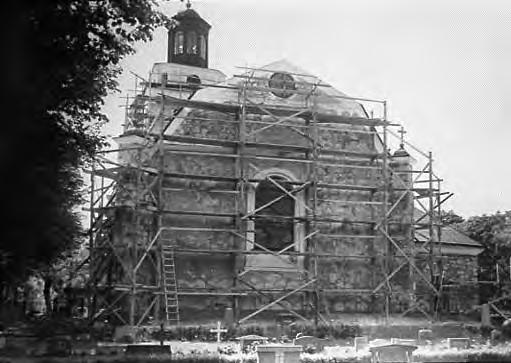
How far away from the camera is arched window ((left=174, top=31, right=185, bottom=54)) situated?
137 feet

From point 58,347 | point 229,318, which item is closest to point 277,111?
point 229,318

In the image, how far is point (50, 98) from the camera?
33.0ft

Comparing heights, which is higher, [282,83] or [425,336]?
[282,83]

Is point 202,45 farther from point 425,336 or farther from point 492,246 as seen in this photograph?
point 425,336

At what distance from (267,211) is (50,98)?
51.4ft

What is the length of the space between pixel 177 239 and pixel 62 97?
1255 centimetres

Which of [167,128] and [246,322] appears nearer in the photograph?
[246,322]

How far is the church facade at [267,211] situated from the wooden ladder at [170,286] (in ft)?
0.14

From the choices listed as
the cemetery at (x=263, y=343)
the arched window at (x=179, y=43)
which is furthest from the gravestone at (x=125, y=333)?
the arched window at (x=179, y=43)

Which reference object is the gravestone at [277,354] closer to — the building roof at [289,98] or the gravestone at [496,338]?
the gravestone at [496,338]

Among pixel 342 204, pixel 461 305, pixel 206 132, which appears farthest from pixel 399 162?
pixel 206 132

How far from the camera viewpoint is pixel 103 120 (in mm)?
15406

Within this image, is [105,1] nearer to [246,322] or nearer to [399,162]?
[246,322]

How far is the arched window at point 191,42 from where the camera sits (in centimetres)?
4175
